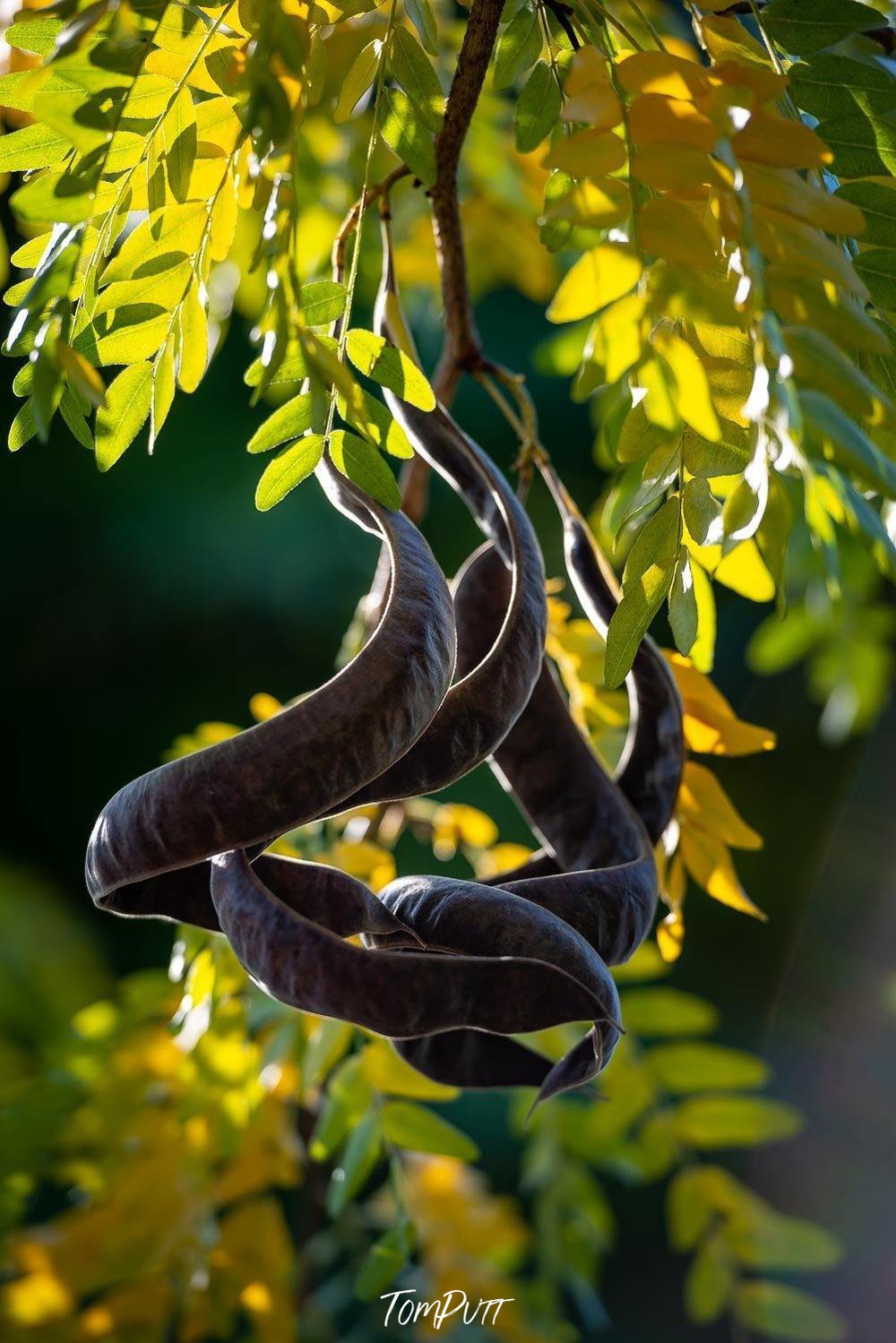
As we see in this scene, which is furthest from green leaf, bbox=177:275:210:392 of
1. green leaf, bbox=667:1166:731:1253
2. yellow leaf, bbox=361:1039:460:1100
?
green leaf, bbox=667:1166:731:1253

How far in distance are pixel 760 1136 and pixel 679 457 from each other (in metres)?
1.03

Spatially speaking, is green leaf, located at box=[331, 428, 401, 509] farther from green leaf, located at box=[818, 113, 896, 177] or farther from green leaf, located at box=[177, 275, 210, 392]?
green leaf, located at box=[818, 113, 896, 177]

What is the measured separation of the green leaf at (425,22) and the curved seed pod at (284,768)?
13.1 inches

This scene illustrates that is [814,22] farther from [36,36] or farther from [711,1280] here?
[711,1280]

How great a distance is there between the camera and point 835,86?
659 mm

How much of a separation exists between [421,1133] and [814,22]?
2.86ft

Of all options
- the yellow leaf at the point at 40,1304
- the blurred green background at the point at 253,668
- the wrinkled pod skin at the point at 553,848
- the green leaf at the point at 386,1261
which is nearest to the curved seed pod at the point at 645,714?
the wrinkled pod skin at the point at 553,848

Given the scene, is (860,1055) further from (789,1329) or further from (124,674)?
(124,674)

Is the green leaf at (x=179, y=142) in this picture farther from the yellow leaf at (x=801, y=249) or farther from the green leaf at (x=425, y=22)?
the yellow leaf at (x=801, y=249)

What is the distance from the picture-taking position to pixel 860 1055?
8.93 ft

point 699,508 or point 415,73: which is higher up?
point 415,73

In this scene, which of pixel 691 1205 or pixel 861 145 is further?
pixel 691 1205

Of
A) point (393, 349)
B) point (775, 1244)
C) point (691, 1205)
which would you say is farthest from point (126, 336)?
point (775, 1244)

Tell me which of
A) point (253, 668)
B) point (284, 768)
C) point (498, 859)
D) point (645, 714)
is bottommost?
point (253, 668)
